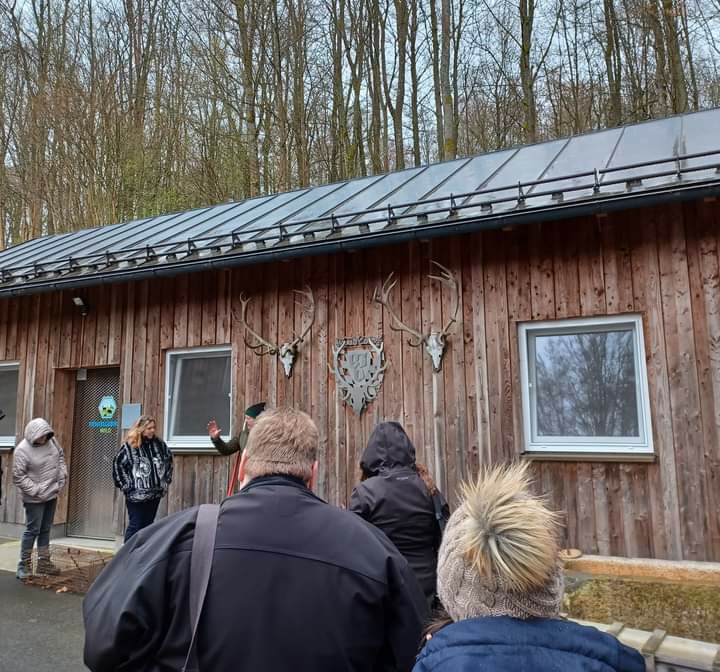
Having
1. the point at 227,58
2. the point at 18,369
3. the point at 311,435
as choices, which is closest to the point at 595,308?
the point at 311,435

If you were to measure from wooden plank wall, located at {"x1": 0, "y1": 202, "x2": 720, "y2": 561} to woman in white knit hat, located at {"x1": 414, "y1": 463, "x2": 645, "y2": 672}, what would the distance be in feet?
13.5

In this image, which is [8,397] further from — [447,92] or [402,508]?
[447,92]

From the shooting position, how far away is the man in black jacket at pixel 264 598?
161 cm

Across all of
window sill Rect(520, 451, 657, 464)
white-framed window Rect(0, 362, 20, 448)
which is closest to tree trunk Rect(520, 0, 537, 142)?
window sill Rect(520, 451, 657, 464)

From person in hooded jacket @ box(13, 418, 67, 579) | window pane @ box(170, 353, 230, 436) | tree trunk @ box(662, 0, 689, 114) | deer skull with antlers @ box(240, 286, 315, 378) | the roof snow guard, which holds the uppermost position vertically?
tree trunk @ box(662, 0, 689, 114)

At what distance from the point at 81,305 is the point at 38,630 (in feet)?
14.8

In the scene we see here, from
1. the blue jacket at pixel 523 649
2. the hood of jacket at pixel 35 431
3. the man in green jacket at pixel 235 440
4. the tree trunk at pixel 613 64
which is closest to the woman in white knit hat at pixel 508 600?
the blue jacket at pixel 523 649

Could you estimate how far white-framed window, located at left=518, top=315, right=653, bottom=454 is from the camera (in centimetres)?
523

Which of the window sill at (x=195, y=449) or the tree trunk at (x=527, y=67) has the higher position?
the tree trunk at (x=527, y=67)

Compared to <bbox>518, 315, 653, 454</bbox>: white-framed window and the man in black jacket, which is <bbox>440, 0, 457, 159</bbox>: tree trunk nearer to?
<bbox>518, 315, 653, 454</bbox>: white-framed window

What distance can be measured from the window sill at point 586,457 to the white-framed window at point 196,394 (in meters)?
3.58

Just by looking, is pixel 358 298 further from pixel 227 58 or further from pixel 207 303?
pixel 227 58

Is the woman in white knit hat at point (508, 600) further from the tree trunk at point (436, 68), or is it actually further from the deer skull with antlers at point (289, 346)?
the tree trunk at point (436, 68)

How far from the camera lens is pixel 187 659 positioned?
1.60 metres
